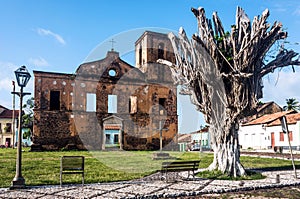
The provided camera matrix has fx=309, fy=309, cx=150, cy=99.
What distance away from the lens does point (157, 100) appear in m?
28.2

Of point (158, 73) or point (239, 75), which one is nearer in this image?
point (239, 75)

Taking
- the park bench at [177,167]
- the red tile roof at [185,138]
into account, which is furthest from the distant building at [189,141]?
the park bench at [177,167]

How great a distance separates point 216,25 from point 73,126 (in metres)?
19.1

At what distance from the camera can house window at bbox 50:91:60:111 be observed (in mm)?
26359

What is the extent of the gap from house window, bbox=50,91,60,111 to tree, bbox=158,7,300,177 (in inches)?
742

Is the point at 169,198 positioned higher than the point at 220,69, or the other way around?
the point at 220,69

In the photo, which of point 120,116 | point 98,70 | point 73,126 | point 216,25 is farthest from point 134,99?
point 216,25

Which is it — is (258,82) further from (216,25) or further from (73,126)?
(73,126)

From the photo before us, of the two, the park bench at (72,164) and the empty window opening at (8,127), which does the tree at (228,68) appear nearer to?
the park bench at (72,164)

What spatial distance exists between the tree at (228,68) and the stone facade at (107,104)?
1783 cm

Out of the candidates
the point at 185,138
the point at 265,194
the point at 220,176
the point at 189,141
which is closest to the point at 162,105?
the point at 185,138

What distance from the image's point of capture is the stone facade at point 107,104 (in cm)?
2569

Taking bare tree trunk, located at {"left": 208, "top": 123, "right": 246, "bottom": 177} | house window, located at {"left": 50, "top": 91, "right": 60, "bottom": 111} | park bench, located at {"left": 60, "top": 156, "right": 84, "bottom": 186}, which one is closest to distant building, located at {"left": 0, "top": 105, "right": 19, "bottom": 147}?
house window, located at {"left": 50, "top": 91, "right": 60, "bottom": 111}

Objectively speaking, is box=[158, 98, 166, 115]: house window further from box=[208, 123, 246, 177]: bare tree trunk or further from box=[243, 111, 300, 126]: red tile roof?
box=[208, 123, 246, 177]: bare tree trunk
